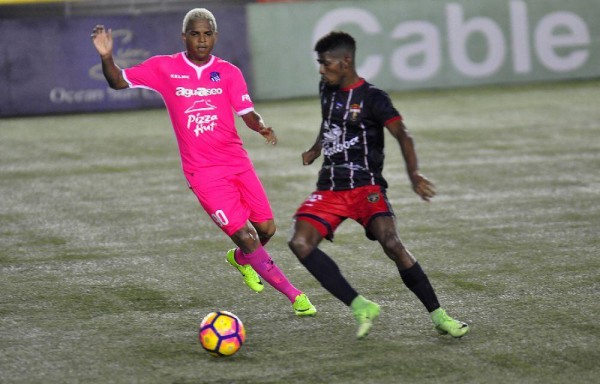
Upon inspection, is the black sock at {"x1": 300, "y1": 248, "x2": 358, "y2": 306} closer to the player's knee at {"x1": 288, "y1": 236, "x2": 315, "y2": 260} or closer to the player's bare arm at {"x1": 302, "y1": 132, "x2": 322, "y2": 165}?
the player's knee at {"x1": 288, "y1": 236, "x2": 315, "y2": 260}

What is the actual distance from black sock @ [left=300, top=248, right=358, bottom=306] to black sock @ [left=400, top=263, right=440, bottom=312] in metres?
0.34

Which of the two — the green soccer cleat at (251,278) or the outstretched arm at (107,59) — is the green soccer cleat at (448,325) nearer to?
the green soccer cleat at (251,278)

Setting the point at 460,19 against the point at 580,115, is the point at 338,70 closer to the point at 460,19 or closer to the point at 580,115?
the point at 580,115

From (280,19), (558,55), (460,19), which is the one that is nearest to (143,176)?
(280,19)

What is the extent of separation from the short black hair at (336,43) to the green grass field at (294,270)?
182 centimetres

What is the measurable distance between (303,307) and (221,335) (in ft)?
3.47

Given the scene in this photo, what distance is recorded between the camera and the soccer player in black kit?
6848mm

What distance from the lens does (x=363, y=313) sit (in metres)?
6.77

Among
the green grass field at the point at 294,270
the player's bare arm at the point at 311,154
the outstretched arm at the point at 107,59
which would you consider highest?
the outstretched arm at the point at 107,59

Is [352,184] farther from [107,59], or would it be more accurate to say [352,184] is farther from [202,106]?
[107,59]

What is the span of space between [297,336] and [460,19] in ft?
54.5

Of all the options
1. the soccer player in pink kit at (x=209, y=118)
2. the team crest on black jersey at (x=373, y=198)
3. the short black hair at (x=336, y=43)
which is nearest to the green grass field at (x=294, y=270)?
the soccer player in pink kit at (x=209, y=118)

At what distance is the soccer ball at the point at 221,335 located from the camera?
21.5 feet

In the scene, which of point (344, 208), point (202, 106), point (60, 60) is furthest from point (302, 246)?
point (60, 60)
